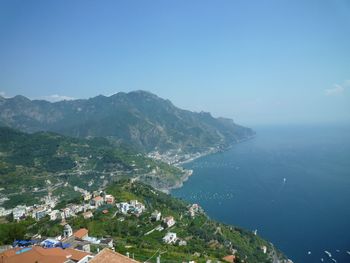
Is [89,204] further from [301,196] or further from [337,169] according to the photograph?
[337,169]

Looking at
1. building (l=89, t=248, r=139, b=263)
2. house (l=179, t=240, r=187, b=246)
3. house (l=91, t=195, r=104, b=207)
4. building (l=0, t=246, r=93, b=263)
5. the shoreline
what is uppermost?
building (l=89, t=248, r=139, b=263)

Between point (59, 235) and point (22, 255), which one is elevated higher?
point (22, 255)

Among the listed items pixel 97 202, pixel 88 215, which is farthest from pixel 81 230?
pixel 97 202

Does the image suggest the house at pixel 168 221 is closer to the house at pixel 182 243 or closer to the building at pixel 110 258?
the house at pixel 182 243

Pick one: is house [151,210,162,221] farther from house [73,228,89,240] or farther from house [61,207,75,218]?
house [73,228,89,240]

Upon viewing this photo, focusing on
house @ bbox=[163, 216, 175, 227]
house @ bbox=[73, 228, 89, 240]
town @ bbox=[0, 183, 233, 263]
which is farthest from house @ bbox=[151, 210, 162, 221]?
house @ bbox=[73, 228, 89, 240]

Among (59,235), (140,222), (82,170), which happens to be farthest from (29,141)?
(59,235)
